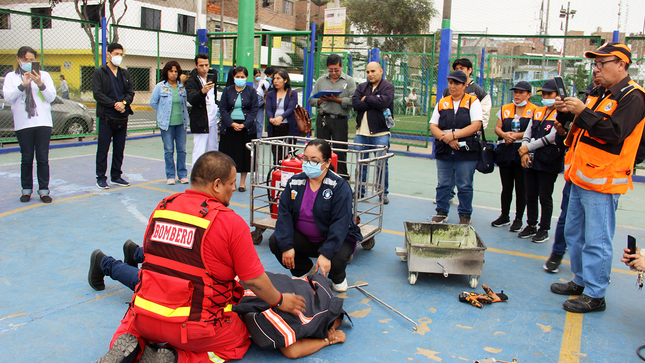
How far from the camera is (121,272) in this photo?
11.9ft

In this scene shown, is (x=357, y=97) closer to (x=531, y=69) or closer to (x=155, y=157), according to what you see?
(x=155, y=157)

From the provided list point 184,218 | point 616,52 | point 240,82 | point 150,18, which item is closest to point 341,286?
point 184,218

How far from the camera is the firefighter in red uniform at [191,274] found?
2.54m

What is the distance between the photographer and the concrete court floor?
3137 mm

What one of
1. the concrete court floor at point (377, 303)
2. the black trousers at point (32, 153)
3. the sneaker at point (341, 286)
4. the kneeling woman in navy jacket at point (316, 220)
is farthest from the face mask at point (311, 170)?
the black trousers at point (32, 153)

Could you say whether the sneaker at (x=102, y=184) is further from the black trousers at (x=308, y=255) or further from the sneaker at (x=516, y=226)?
the sneaker at (x=516, y=226)

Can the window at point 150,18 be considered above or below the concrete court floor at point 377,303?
above

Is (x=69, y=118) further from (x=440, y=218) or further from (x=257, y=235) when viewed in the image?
(x=440, y=218)

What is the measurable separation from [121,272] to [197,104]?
13.6 ft

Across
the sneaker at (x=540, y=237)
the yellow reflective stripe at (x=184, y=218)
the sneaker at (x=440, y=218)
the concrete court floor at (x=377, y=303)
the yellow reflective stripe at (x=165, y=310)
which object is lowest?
the concrete court floor at (x=377, y=303)

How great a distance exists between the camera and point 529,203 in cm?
572

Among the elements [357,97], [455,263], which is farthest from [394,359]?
[357,97]

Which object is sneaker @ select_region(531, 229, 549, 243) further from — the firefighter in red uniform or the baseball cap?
the firefighter in red uniform

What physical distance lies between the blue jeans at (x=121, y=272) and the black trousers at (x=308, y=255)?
1100 millimetres
